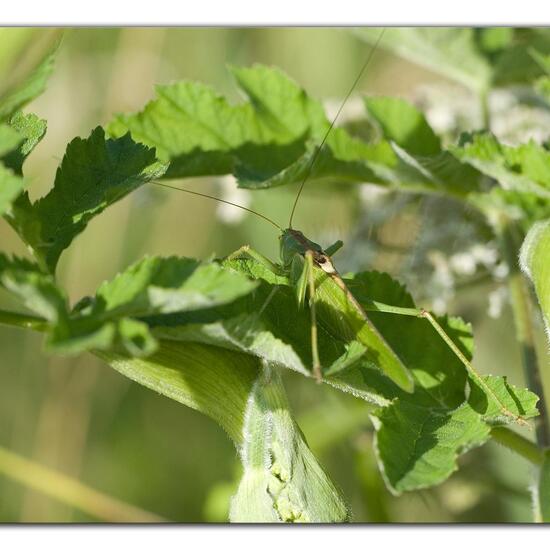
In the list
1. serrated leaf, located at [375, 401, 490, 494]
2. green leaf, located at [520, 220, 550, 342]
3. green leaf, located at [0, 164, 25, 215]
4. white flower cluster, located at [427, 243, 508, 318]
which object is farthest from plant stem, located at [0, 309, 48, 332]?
white flower cluster, located at [427, 243, 508, 318]

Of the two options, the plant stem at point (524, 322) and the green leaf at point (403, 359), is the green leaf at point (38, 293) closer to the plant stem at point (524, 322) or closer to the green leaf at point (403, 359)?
the green leaf at point (403, 359)

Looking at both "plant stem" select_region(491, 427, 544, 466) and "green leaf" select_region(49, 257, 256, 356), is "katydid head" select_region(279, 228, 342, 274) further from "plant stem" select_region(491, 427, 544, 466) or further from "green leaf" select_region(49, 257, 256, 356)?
"green leaf" select_region(49, 257, 256, 356)

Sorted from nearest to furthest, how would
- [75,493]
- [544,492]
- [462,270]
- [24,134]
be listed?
[24,134], [544,492], [462,270], [75,493]

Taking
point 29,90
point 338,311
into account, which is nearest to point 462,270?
point 338,311

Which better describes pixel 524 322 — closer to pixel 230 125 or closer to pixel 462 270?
pixel 462 270
